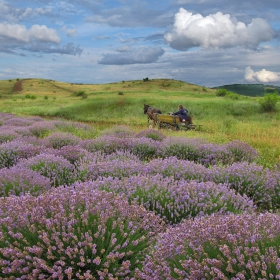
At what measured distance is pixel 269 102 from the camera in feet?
86.6

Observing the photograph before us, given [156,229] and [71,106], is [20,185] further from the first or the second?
[71,106]

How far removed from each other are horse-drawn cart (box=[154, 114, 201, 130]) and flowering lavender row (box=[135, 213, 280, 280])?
1245 cm

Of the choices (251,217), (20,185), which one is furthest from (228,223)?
(20,185)

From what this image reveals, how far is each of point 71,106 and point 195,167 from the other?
2693cm

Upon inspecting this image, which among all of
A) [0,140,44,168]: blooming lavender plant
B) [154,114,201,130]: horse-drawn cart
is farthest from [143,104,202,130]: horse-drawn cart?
[0,140,44,168]: blooming lavender plant

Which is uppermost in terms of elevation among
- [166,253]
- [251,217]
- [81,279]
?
[251,217]

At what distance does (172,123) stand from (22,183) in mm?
11077

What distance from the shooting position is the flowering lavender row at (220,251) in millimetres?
2094

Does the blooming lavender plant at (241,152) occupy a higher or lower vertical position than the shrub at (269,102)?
lower

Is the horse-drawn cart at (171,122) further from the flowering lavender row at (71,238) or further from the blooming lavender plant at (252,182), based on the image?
the flowering lavender row at (71,238)

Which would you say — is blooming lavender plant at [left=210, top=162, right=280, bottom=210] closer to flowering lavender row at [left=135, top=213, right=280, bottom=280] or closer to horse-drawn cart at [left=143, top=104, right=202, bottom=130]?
flowering lavender row at [left=135, top=213, right=280, bottom=280]

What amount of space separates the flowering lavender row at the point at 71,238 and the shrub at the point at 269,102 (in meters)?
25.3

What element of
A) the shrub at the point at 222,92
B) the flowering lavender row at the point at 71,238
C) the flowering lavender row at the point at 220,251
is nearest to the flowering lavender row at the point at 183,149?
the flowering lavender row at the point at 71,238

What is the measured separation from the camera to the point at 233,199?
167 inches
